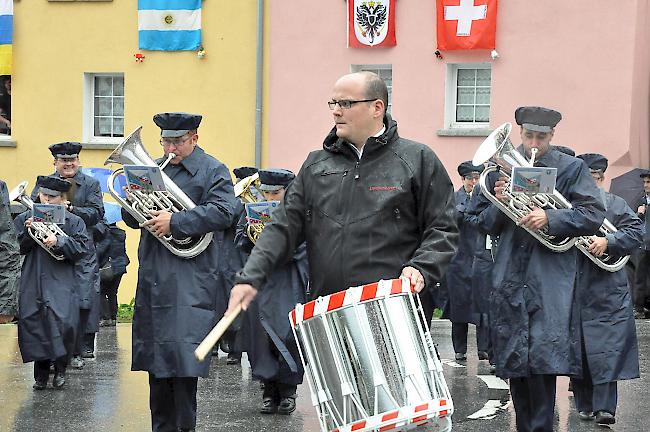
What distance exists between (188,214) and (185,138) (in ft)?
1.86

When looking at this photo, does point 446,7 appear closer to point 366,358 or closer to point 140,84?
point 140,84

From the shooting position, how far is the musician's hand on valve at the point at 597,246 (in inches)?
396

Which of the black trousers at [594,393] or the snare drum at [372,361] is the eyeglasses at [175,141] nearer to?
the black trousers at [594,393]

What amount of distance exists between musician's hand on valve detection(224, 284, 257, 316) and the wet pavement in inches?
165

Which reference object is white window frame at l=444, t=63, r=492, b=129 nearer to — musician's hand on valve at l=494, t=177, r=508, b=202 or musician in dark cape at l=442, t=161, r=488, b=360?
musician in dark cape at l=442, t=161, r=488, b=360

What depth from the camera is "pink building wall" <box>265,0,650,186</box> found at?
2147 centimetres

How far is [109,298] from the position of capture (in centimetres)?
1888

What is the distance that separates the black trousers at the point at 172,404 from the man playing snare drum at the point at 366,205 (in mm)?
2651

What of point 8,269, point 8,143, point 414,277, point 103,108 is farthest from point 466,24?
point 414,277

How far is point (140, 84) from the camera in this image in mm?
24469

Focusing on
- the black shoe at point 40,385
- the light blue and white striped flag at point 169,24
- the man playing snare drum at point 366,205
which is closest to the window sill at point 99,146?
the light blue and white striped flag at point 169,24

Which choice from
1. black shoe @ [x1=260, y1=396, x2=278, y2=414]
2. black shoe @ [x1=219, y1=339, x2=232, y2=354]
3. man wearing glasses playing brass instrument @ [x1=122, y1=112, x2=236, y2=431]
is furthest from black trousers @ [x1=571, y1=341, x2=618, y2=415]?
black shoe @ [x1=219, y1=339, x2=232, y2=354]

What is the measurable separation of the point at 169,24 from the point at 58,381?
496 inches

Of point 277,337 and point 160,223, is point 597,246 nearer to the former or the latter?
point 277,337
